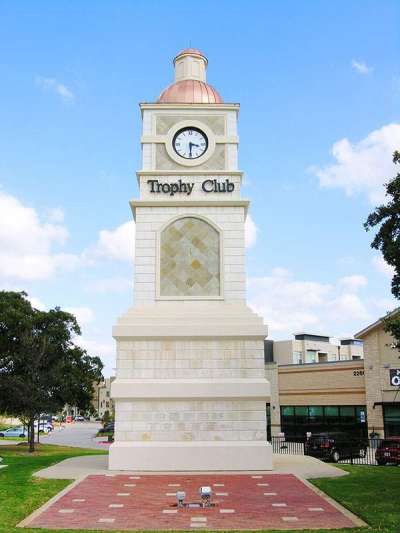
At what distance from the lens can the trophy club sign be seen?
2545cm

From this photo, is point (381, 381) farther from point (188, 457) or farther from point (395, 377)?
point (188, 457)

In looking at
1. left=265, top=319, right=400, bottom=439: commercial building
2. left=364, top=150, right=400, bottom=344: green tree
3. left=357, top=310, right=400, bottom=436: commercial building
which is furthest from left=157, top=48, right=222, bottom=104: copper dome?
left=357, top=310, right=400, bottom=436: commercial building

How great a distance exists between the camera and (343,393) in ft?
154

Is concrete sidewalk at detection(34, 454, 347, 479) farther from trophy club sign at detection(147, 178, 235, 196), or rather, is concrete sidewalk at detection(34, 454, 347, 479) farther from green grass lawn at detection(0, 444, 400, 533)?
trophy club sign at detection(147, 178, 235, 196)

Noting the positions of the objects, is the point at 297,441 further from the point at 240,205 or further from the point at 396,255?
the point at 396,255

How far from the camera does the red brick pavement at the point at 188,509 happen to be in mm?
12922

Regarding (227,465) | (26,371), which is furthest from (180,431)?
(26,371)

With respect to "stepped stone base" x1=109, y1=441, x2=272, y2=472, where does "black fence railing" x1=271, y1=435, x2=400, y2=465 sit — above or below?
below

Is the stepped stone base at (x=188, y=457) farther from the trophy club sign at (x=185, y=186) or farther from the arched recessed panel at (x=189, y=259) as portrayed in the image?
the trophy club sign at (x=185, y=186)

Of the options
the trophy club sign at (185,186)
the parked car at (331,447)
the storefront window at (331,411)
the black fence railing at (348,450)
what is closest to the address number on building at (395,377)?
the storefront window at (331,411)

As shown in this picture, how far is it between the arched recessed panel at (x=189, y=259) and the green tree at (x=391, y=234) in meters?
9.27

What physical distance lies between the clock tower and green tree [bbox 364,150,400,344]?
8.26m

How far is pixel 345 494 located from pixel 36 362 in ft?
81.0

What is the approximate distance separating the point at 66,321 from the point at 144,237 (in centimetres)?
1670
